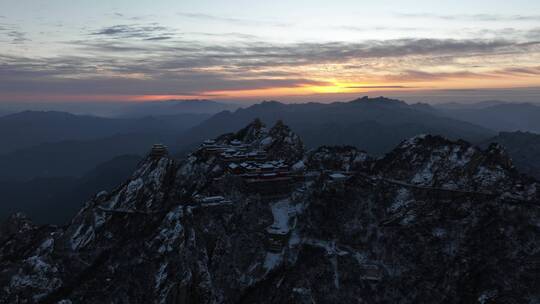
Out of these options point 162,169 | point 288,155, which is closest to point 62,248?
point 162,169

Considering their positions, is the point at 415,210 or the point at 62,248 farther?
the point at 62,248

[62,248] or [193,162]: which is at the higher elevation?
[193,162]

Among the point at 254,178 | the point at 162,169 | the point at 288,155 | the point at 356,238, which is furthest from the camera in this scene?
the point at 288,155

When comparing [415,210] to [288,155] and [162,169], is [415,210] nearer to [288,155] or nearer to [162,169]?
[288,155]

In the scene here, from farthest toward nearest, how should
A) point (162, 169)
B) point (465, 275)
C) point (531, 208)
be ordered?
point (162, 169), point (531, 208), point (465, 275)

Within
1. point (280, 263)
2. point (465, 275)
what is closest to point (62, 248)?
point (280, 263)

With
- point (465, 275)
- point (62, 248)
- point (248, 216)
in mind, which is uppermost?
point (248, 216)
